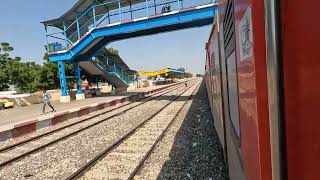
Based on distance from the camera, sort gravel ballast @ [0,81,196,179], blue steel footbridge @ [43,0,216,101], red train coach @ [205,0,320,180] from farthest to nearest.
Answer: blue steel footbridge @ [43,0,216,101] < gravel ballast @ [0,81,196,179] < red train coach @ [205,0,320,180]

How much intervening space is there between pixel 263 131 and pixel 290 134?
0.21 meters

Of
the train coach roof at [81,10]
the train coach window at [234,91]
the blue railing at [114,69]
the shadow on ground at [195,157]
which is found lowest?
the shadow on ground at [195,157]

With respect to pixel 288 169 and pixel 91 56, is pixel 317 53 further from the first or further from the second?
pixel 91 56

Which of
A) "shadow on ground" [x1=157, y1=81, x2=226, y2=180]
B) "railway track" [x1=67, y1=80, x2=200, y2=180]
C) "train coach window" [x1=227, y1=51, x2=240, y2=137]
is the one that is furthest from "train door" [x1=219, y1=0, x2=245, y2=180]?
"railway track" [x1=67, y1=80, x2=200, y2=180]

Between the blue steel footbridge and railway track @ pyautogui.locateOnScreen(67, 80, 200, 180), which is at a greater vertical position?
the blue steel footbridge

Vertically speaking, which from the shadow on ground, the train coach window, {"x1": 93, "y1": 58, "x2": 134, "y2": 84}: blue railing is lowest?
the shadow on ground

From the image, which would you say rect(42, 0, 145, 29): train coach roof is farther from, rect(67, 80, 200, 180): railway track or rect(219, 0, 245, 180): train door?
rect(219, 0, 245, 180): train door

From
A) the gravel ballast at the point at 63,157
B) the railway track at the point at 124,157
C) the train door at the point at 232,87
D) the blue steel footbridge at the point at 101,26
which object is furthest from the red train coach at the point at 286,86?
the blue steel footbridge at the point at 101,26

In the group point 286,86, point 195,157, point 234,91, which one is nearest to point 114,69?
point 195,157

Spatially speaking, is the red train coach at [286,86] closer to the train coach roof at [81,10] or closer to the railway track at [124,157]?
the railway track at [124,157]

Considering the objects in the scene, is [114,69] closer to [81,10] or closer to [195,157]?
[81,10]

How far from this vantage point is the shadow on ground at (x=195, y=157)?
22.4ft

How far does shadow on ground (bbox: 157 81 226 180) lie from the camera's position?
6812mm

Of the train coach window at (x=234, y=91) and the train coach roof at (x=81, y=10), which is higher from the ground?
the train coach roof at (x=81, y=10)
